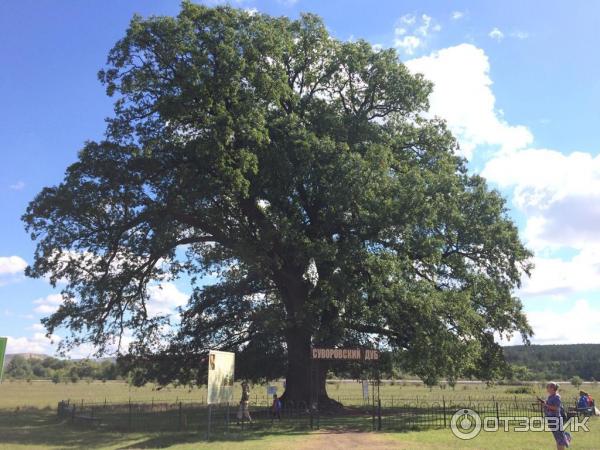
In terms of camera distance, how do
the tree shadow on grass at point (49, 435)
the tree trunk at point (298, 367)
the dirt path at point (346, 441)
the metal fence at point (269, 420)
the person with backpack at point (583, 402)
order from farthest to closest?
the tree trunk at point (298, 367) → the person with backpack at point (583, 402) → the metal fence at point (269, 420) → the tree shadow on grass at point (49, 435) → the dirt path at point (346, 441)

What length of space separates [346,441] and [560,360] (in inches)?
6416

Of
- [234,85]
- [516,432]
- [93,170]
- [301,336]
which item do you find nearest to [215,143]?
[234,85]

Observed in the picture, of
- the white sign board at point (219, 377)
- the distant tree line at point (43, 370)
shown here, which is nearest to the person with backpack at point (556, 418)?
the white sign board at point (219, 377)

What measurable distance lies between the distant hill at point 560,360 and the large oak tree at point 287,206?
72.4 m

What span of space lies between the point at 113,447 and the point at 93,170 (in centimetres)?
1246

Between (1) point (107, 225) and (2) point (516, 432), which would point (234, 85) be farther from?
(2) point (516, 432)

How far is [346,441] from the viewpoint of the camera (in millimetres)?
16859

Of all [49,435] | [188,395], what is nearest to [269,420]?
[49,435]

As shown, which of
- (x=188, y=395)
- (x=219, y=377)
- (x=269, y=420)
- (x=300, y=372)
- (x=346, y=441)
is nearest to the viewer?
(x=346, y=441)

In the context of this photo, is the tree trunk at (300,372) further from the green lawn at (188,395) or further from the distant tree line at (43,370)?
the distant tree line at (43,370)

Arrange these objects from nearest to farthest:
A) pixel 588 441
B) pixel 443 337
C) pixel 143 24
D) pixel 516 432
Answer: pixel 588 441
pixel 516 432
pixel 443 337
pixel 143 24

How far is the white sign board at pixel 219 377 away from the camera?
690 inches

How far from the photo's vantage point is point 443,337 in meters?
22.8

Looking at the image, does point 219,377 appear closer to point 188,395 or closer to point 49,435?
point 49,435
